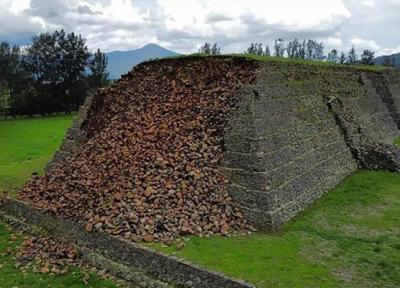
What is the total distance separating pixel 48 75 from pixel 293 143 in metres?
51.8

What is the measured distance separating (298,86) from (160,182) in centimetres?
671

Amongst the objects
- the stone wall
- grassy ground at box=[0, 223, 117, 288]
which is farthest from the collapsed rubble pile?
grassy ground at box=[0, 223, 117, 288]

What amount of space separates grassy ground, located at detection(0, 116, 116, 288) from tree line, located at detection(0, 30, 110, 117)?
45.9 feet

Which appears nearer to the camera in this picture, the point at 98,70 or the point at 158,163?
the point at 158,163

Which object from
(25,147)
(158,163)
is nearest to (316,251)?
(158,163)

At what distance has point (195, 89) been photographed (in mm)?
15375

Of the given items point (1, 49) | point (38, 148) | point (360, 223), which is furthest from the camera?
point (1, 49)

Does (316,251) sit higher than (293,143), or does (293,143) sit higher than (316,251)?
(293,143)

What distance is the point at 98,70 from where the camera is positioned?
6431cm

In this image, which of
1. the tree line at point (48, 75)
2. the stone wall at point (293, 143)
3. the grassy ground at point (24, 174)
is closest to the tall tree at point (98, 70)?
the tree line at point (48, 75)

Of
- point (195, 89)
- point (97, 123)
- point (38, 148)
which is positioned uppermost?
point (195, 89)

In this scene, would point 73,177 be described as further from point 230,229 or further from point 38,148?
point 38,148

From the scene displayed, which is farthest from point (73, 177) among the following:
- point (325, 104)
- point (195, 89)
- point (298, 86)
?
point (325, 104)

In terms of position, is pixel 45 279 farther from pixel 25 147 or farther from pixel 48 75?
pixel 48 75
